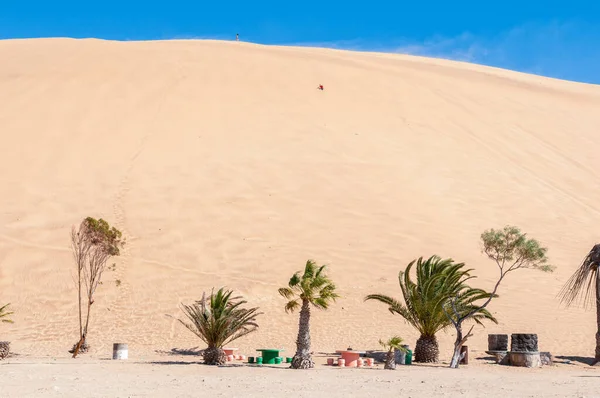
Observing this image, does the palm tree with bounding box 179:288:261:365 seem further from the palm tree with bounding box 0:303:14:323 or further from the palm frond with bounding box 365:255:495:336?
the palm tree with bounding box 0:303:14:323

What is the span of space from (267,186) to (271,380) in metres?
16.4

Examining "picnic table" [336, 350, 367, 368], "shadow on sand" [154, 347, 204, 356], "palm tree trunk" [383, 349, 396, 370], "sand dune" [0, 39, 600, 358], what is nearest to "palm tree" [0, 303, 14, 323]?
"sand dune" [0, 39, 600, 358]

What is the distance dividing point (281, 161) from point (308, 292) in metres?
16.4

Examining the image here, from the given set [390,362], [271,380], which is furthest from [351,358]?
[271,380]

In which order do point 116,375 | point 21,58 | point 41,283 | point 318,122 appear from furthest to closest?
point 21,58
point 318,122
point 41,283
point 116,375

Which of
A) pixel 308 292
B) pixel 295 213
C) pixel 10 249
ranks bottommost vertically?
pixel 308 292

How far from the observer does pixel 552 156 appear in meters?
35.2

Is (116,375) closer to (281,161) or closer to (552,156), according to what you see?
(281,161)

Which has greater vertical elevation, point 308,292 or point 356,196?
point 356,196

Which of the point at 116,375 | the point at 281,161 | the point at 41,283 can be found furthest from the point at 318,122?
the point at 116,375

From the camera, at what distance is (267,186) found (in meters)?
27.9

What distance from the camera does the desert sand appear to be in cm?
2027

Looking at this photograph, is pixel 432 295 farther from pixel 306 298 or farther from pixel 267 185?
pixel 267 185

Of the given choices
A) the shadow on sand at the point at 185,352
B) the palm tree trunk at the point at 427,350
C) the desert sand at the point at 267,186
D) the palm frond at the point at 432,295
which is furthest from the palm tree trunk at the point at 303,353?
the desert sand at the point at 267,186
